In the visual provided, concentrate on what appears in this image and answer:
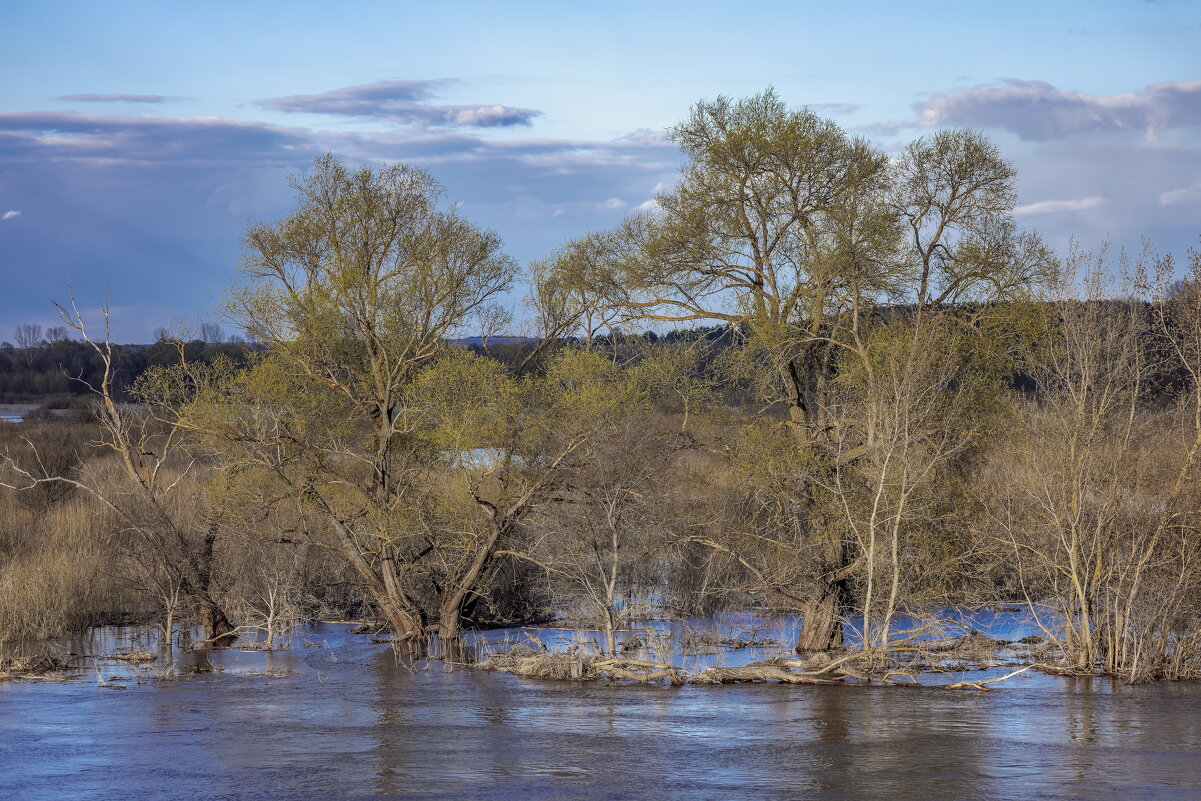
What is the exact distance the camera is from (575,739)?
695 inches

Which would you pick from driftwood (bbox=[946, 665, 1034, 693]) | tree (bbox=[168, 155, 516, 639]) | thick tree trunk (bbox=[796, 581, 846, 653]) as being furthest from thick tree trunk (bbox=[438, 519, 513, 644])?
driftwood (bbox=[946, 665, 1034, 693])

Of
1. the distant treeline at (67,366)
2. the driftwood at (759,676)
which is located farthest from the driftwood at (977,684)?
the distant treeline at (67,366)

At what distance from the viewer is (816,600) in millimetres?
25484

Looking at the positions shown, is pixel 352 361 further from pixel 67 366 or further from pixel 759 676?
pixel 67 366

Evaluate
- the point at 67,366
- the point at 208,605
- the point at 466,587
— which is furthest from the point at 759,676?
the point at 67,366

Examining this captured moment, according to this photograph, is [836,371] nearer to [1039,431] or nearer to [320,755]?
[1039,431]

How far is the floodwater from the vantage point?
14867 mm

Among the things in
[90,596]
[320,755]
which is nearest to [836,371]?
[320,755]

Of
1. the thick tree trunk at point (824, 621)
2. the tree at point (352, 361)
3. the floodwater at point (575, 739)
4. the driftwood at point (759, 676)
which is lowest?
the floodwater at point (575, 739)

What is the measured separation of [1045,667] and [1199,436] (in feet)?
17.7

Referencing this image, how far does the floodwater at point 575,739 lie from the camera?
14.9m

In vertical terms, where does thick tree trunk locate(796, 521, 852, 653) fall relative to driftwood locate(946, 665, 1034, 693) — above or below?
above

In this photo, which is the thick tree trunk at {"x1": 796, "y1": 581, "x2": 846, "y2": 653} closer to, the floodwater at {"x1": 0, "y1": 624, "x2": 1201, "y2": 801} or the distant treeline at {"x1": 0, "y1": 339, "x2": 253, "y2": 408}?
the floodwater at {"x1": 0, "y1": 624, "x2": 1201, "y2": 801}

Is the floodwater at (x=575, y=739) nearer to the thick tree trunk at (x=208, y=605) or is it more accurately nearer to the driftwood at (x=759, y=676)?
the driftwood at (x=759, y=676)
